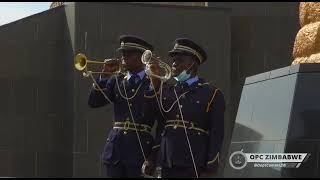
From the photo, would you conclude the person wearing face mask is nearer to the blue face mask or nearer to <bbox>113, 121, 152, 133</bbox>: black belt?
the blue face mask

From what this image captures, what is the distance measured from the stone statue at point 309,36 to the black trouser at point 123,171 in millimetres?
1804

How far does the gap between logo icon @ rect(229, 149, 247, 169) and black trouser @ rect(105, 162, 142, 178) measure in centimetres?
92

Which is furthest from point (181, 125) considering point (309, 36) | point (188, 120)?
point (309, 36)

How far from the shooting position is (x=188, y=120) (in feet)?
15.1

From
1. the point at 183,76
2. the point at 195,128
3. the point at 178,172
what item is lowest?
the point at 178,172

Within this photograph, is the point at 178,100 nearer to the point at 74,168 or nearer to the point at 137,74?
the point at 137,74

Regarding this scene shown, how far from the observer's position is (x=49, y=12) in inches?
385

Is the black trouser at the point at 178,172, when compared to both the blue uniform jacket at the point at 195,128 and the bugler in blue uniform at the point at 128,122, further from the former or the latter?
the bugler in blue uniform at the point at 128,122

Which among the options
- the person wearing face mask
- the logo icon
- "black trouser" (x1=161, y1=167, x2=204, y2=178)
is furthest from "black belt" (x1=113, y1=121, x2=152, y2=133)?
the logo icon

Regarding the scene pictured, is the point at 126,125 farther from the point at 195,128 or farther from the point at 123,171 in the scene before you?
the point at 195,128

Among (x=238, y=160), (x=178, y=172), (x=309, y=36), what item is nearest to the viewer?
→ (x=178, y=172)

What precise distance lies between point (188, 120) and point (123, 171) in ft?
1.91

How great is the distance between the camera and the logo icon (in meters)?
5.30

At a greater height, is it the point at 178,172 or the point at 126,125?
the point at 126,125
